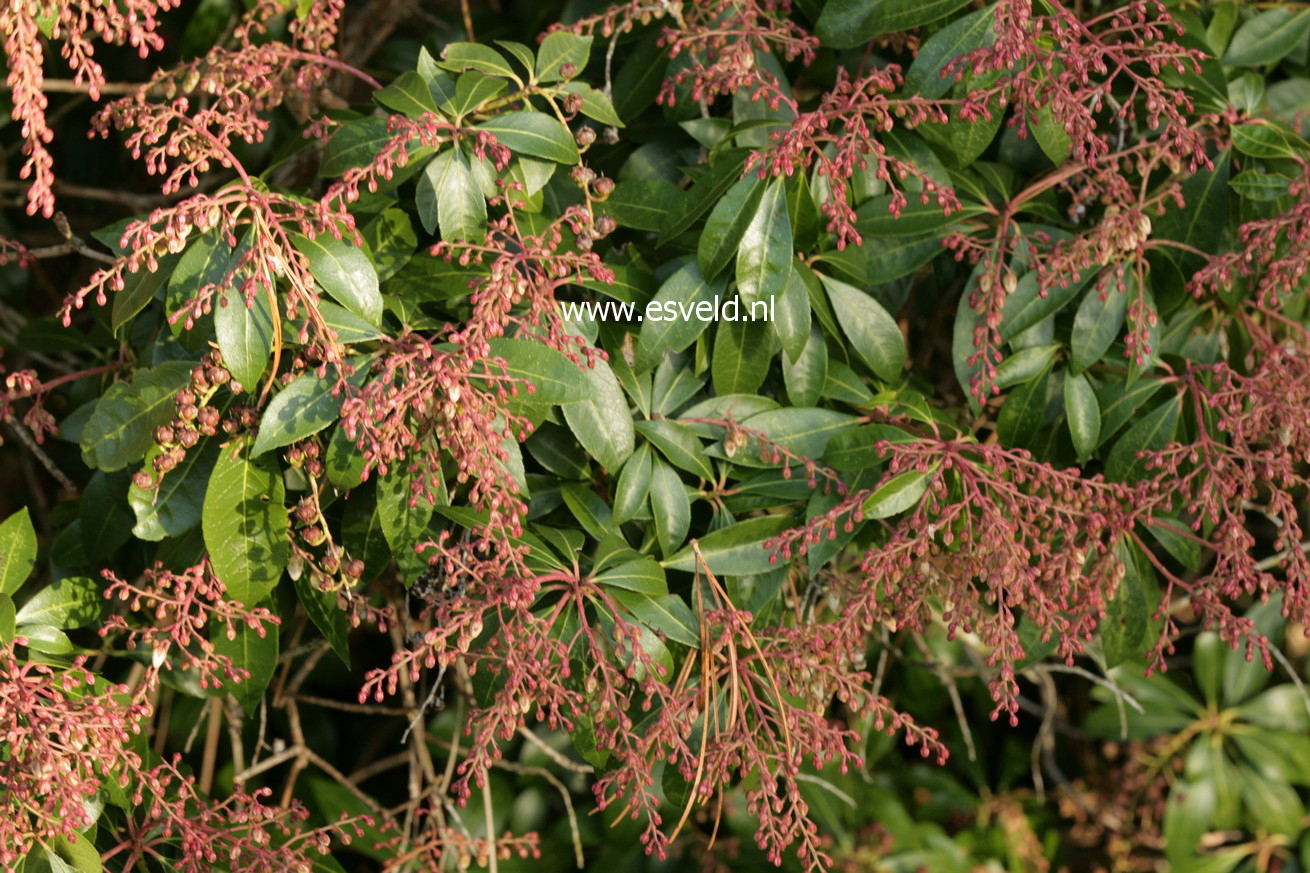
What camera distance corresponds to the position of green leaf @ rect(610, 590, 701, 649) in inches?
45.9

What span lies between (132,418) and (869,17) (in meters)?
0.88

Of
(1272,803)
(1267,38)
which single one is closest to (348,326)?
(1267,38)

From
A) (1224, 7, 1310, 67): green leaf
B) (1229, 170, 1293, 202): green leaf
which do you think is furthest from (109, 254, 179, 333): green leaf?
(1224, 7, 1310, 67): green leaf

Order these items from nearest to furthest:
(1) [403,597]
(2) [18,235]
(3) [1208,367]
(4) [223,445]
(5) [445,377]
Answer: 1. (5) [445,377]
2. (4) [223,445]
3. (3) [1208,367]
4. (1) [403,597]
5. (2) [18,235]

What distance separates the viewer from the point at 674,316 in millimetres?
1199

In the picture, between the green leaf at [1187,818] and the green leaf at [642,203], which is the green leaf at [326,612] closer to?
the green leaf at [642,203]

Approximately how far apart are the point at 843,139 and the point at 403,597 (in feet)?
2.56

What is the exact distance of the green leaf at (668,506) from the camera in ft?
3.99

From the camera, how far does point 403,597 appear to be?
1464mm

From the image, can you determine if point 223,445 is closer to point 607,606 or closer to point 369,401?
point 369,401

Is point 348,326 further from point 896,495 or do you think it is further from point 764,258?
point 896,495

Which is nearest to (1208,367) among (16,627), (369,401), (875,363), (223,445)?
(875,363)

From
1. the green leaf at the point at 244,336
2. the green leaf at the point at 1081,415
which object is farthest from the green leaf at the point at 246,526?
the green leaf at the point at 1081,415

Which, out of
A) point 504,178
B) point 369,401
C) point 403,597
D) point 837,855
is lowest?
point 837,855
